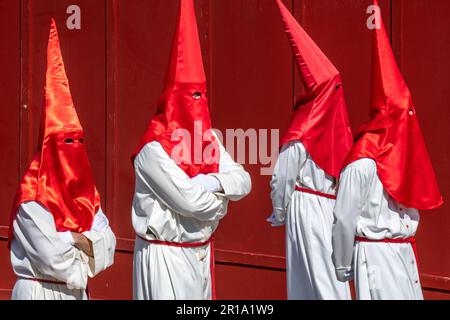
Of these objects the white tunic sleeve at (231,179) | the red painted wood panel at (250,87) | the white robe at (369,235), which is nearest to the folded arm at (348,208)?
the white robe at (369,235)

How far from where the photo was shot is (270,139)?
912 centimetres

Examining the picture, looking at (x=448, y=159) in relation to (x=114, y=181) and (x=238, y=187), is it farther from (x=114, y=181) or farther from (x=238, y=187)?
(x=114, y=181)

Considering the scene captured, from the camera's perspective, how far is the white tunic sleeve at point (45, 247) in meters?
6.19

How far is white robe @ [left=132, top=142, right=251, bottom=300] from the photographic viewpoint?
677 cm

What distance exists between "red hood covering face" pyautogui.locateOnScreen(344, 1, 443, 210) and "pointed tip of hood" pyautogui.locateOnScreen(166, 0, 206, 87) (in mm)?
1139

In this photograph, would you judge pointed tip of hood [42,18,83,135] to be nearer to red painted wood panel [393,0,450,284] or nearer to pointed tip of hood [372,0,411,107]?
pointed tip of hood [372,0,411,107]

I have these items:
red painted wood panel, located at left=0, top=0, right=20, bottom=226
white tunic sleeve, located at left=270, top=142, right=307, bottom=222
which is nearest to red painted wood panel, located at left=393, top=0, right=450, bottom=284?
white tunic sleeve, located at left=270, top=142, right=307, bottom=222

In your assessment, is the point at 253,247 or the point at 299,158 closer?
the point at 299,158

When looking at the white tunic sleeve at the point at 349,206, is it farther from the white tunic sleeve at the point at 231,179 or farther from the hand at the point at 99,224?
the hand at the point at 99,224

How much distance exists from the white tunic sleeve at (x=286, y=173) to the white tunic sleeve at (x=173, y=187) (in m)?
0.97

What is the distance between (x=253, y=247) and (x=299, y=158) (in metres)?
1.63

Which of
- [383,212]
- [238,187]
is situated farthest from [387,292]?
[238,187]

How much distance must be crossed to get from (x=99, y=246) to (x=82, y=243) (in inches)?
4.3

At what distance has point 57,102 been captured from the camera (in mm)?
6609
